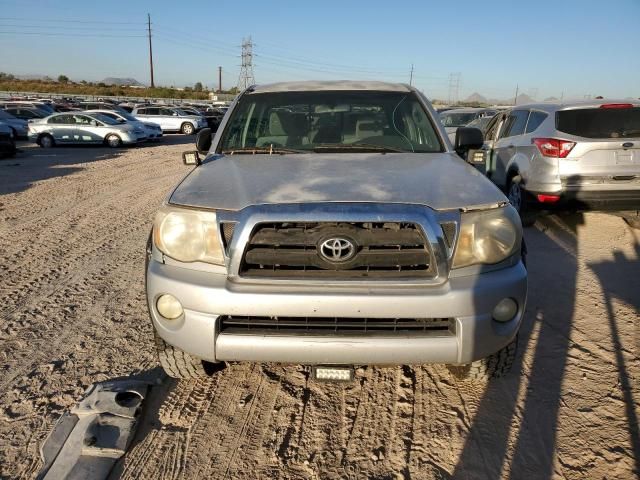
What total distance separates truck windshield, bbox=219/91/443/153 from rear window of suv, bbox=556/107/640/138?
11.3 ft

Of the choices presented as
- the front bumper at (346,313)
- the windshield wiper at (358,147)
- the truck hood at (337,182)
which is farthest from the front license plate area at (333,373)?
the windshield wiper at (358,147)

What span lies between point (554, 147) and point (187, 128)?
2532 centimetres

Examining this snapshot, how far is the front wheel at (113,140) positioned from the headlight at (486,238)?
20.6 metres

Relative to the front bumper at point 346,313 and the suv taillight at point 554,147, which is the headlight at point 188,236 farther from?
the suv taillight at point 554,147

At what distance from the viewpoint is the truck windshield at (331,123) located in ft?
11.9

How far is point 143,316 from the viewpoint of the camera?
12.9 feet

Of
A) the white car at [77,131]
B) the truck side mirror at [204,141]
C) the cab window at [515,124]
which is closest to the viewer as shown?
the truck side mirror at [204,141]

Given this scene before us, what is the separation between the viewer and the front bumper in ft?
7.13

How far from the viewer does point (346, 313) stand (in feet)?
7.14

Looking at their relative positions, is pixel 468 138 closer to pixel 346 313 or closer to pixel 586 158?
pixel 346 313

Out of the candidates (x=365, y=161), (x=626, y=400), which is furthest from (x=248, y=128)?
(x=626, y=400)

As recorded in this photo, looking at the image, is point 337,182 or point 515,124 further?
point 515,124

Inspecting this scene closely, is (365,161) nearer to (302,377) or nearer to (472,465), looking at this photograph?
(302,377)

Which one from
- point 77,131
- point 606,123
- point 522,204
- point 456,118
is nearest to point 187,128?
point 77,131
